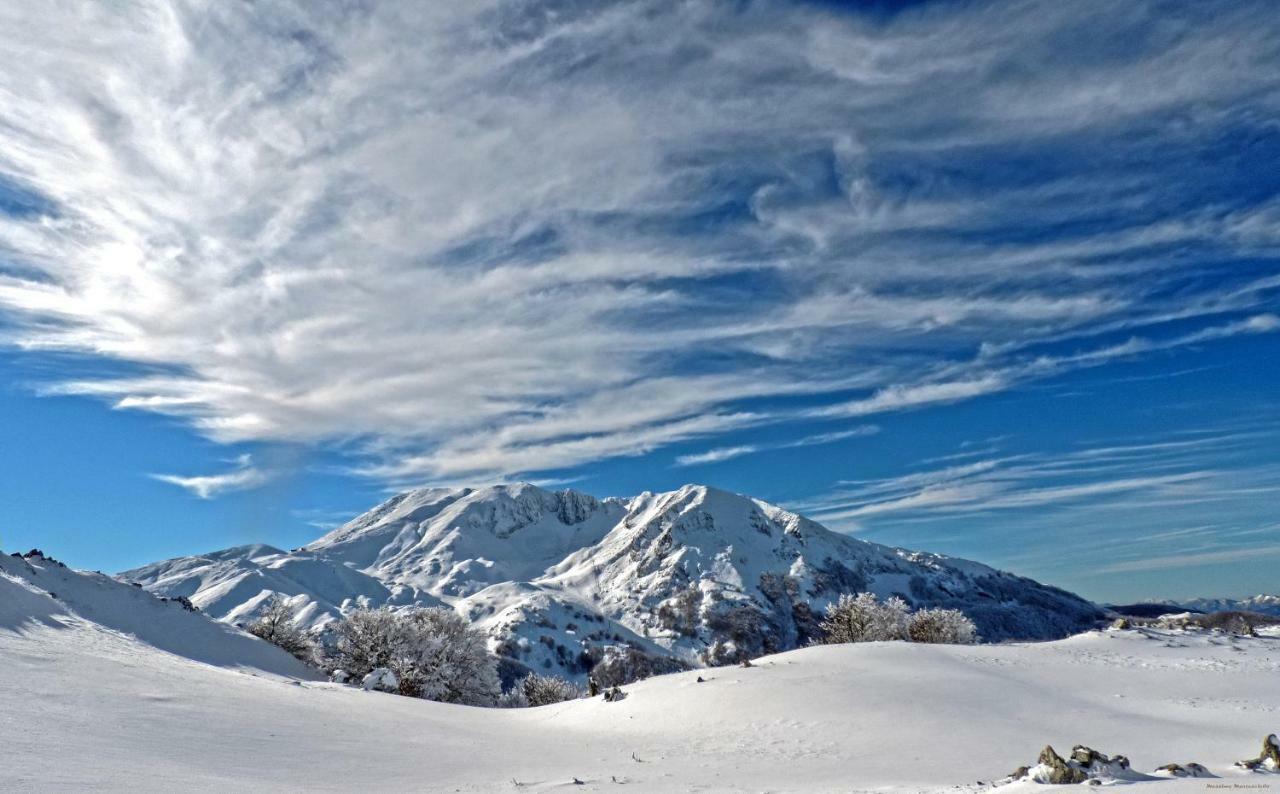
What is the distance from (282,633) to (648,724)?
1877 inches

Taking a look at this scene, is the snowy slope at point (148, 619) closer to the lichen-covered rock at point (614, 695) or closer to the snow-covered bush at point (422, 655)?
the snow-covered bush at point (422, 655)

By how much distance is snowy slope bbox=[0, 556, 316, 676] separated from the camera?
45.5 meters

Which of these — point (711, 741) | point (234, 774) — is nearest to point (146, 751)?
point (234, 774)

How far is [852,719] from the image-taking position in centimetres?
2716

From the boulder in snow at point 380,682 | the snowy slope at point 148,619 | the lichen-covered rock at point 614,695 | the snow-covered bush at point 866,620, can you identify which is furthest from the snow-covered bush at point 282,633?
the snow-covered bush at point 866,620

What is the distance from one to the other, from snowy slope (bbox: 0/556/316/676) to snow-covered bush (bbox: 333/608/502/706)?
401 cm

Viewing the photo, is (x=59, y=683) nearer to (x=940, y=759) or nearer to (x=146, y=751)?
(x=146, y=751)

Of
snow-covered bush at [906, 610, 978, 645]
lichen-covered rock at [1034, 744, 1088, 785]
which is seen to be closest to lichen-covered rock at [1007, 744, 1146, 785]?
lichen-covered rock at [1034, 744, 1088, 785]

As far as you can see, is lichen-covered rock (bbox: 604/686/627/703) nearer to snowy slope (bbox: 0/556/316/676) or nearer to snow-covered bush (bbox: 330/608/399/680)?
snowy slope (bbox: 0/556/316/676)

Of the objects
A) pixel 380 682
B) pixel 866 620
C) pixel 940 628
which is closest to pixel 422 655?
pixel 380 682

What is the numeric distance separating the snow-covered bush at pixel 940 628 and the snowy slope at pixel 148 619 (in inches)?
2117

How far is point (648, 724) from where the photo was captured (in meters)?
28.8

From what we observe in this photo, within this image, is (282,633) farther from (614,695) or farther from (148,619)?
(614,695)

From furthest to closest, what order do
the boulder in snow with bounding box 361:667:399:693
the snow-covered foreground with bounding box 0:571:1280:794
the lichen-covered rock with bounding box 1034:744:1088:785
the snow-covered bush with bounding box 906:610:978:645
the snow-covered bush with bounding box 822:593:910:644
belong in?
the snow-covered bush with bounding box 822:593:910:644 → the snow-covered bush with bounding box 906:610:978:645 → the boulder in snow with bounding box 361:667:399:693 → the snow-covered foreground with bounding box 0:571:1280:794 → the lichen-covered rock with bounding box 1034:744:1088:785
